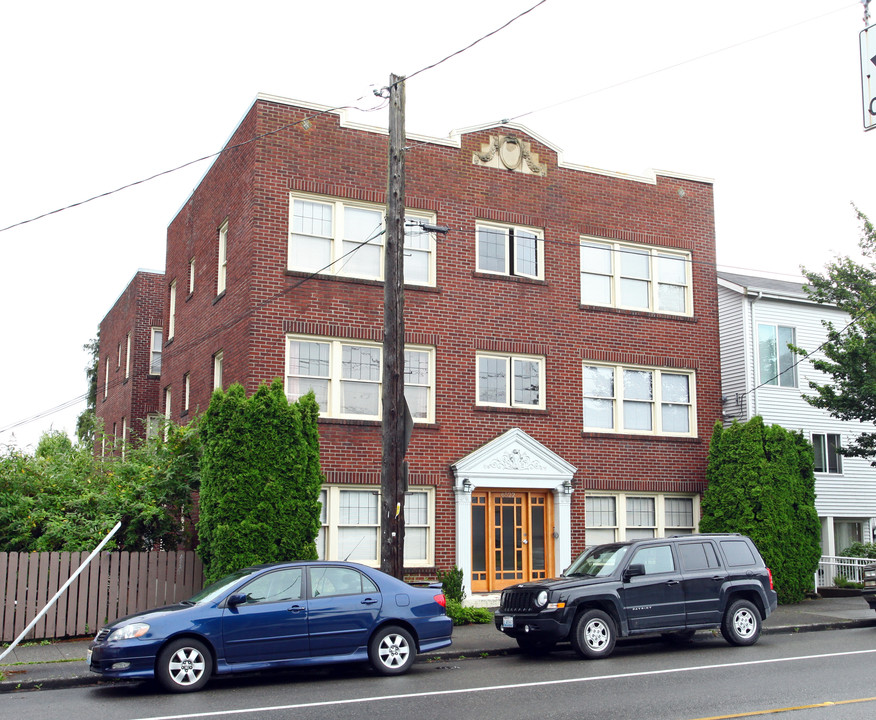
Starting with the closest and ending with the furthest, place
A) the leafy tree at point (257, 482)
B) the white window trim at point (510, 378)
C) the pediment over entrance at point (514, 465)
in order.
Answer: the leafy tree at point (257, 482), the pediment over entrance at point (514, 465), the white window trim at point (510, 378)

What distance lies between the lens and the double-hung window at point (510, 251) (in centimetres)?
2102

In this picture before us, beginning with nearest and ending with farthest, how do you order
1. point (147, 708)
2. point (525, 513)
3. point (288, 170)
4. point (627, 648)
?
1. point (147, 708)
2. point (627, 648)
3. point (288, 170)
4. point (525, 513)

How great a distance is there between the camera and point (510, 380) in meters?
20.9

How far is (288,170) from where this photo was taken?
1925cm

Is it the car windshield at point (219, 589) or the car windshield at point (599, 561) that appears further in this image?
the car windshield at point (599, 561)

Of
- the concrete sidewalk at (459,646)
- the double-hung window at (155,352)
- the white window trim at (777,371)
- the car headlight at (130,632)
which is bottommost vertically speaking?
Answer: the concrete sidewalk at (459,646)

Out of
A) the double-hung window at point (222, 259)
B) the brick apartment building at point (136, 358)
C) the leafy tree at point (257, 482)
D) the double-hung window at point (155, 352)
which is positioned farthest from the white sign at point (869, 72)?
the double-hung window at point (155, 352)

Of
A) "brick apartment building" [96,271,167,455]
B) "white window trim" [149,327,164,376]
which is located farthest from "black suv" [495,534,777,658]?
"white window trim" [149,327,164,376]

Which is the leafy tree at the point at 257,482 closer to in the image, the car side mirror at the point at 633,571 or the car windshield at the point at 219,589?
the car windshield at the point at 219,589

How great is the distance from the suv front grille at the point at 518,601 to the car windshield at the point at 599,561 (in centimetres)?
99

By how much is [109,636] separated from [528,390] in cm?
1182

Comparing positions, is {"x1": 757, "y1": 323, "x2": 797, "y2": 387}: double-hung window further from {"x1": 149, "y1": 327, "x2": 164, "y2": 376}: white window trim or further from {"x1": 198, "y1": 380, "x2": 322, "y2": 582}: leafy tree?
{"x1": 149, "y1": 327, "x2": 164, "y2": 376}: white window trim

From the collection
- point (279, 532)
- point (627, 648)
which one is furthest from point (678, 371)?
point (279, 532)

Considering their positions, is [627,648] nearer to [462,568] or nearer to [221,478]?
[462,568]
